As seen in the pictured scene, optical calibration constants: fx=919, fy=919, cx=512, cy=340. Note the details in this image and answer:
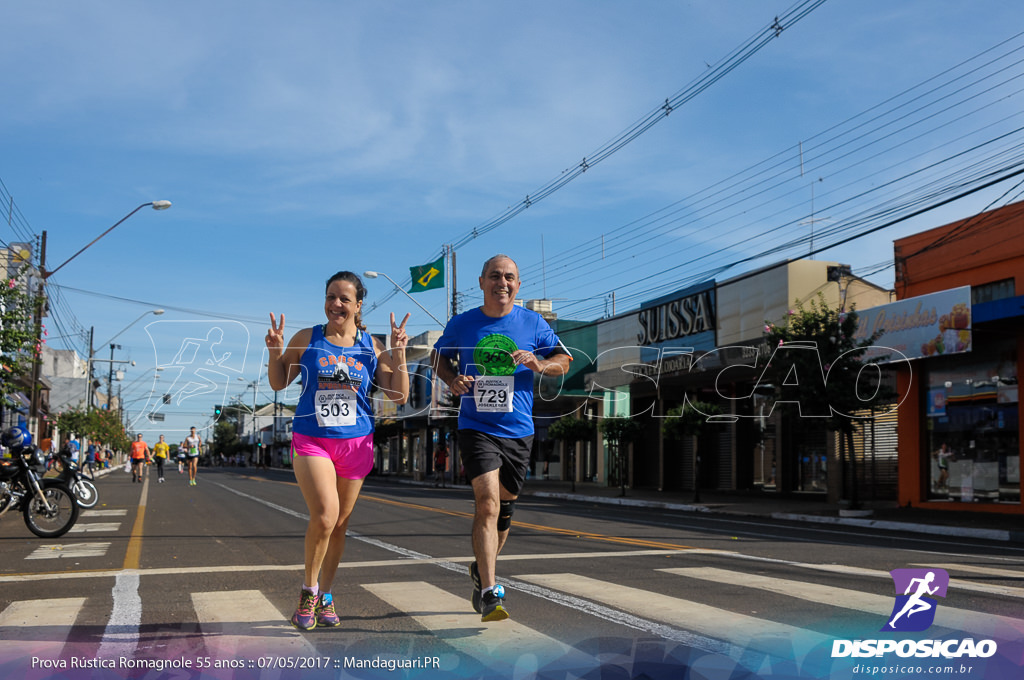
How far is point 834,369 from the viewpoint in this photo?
20.8 m

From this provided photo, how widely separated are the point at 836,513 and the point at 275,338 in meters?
18.4

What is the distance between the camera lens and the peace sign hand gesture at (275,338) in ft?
17.8

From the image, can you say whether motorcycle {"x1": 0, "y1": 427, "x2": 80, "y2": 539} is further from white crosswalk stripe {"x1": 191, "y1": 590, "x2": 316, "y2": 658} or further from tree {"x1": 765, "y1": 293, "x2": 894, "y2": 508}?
tree {"x1": 765, "y1": 293, "x2": 894, "y2": 508}

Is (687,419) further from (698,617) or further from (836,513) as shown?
(698,617)

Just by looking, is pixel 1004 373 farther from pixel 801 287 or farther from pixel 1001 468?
pixel 801 287

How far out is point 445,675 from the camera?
4.36 m

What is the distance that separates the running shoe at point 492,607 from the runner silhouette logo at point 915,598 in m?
2.32

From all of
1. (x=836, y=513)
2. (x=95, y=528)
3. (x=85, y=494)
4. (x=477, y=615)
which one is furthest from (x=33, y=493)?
(x=836, y=513)

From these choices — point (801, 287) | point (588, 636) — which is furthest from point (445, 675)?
point (801, 287)

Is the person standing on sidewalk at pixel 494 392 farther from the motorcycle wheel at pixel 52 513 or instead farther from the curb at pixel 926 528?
the curb at pixel 926 528

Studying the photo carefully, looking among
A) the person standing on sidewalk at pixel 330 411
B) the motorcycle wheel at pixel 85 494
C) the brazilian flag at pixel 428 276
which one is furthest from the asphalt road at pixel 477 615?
the brazilian flag at pixel 428 276

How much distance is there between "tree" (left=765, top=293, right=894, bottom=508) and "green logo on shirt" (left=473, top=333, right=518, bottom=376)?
53.8ft

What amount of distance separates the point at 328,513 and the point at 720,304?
90.3 feet

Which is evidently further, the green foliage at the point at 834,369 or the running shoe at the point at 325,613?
the green foliage at the point at 834,369
